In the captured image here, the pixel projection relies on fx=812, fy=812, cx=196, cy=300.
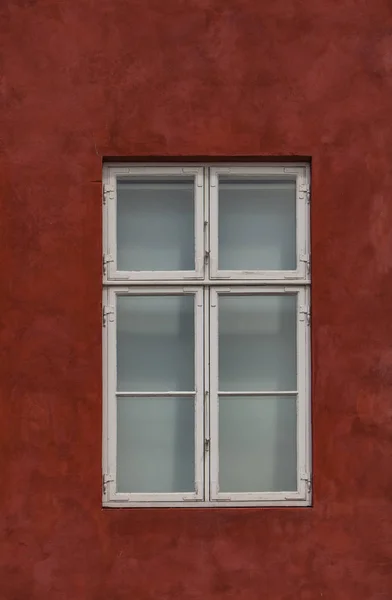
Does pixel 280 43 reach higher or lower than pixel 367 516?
higher

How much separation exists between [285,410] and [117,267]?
1.05 metres

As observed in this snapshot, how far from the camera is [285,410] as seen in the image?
386cm

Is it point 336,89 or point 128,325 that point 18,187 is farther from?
point 336,89

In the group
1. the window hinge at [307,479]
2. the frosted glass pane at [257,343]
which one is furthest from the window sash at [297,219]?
the window hinge at [307,479]

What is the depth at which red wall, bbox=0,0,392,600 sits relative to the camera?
370 cm

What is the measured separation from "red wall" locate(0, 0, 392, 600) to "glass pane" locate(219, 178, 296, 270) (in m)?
0.18

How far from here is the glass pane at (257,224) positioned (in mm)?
3871

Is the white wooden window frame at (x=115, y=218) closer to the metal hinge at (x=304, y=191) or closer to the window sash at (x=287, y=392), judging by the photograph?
the window sash at (x=287, y=392)

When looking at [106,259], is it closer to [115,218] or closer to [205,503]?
[115,218]

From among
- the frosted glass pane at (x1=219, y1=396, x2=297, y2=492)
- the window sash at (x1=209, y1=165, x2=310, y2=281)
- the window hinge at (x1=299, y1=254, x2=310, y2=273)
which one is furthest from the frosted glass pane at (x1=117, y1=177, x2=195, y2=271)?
the frosted glass pane at (x1=219, y1=396, x2=297, y2=492)

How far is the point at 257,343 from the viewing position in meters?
3.87

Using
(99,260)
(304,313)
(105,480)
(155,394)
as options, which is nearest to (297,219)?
(304,313)

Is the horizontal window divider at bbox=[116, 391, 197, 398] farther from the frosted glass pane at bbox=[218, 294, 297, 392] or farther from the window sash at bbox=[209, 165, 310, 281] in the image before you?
the window sash at bbox=[209, 165, 310, 281]

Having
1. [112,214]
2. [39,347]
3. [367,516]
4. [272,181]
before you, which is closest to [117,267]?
[112,214]
